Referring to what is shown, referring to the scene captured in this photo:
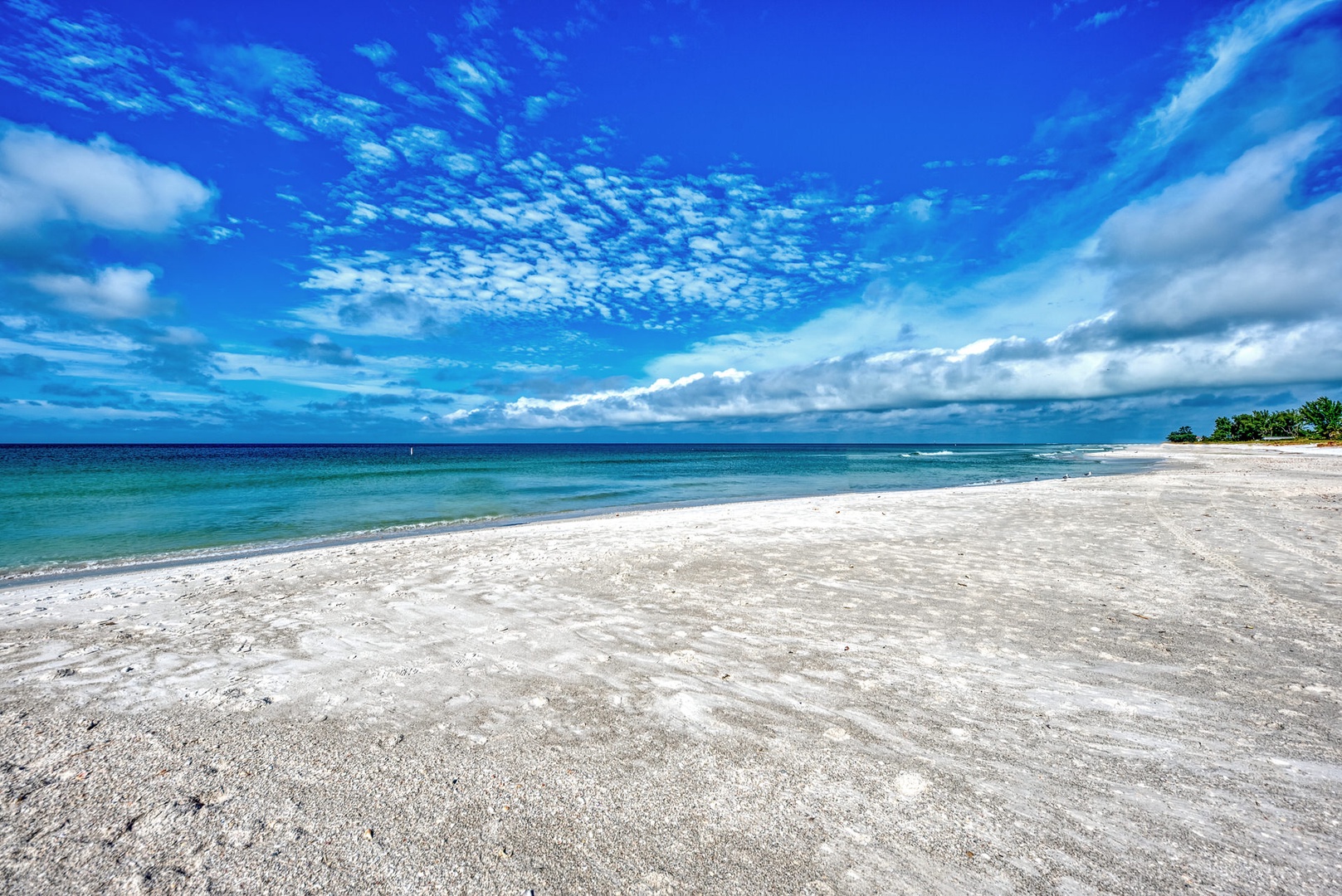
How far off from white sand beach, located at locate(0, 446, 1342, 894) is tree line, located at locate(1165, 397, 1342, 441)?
111 m

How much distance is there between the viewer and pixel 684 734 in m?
4.54

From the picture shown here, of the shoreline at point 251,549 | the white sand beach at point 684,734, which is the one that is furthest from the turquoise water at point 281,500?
the white sand beach at point 684,734

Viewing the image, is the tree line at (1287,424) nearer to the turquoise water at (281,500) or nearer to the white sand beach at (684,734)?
the turquoise water at (281,500)

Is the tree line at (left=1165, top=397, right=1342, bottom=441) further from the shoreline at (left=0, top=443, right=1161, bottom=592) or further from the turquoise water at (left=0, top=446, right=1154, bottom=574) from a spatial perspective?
the shoreline at (left=0, top=443, right=1161, bottom=592)

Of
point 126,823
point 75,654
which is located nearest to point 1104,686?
point 126,823

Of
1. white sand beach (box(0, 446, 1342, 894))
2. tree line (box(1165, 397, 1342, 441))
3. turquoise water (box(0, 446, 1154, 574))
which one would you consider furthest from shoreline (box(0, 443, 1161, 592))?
tree line (box(1165, 397, 1342, 441))

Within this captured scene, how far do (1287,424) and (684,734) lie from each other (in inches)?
5216

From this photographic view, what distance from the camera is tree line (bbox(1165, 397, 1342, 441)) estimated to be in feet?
262

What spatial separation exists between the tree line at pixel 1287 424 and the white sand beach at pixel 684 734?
11050 centimetres

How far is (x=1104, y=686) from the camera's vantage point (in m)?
5.29

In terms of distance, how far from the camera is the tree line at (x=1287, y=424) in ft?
262

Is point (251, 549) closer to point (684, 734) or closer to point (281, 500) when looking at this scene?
point (281, 500)

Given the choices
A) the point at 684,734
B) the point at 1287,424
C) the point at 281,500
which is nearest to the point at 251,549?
the point at 281,500

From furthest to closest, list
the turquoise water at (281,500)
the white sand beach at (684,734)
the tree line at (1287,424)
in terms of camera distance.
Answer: the tree line at (1287,424)
the turquoise water at (281,500)
the white sand beach at (684,734)
